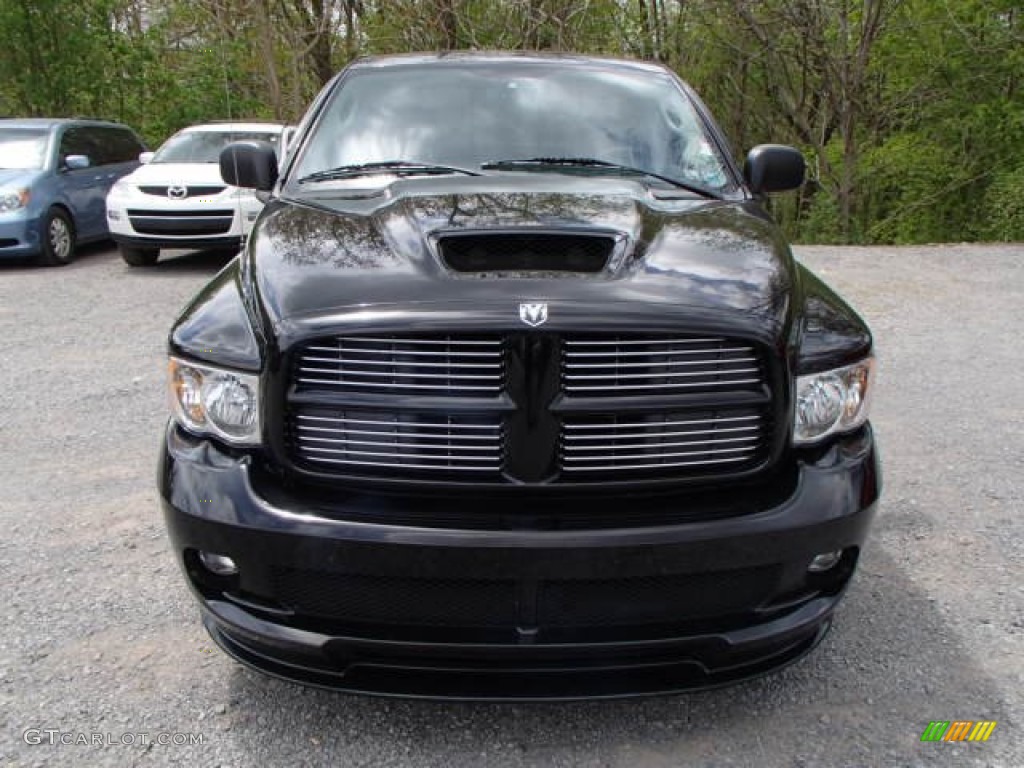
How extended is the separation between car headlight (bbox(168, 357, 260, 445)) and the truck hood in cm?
19

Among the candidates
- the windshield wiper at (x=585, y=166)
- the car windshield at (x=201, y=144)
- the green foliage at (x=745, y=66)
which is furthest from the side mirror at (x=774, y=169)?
the green foliage at (x=745, y=66)

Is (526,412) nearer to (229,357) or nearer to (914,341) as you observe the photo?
(229,357)

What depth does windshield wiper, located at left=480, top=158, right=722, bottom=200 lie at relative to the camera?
10.4ft

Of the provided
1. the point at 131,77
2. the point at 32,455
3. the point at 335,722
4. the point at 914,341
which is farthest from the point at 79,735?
the point at 131,77

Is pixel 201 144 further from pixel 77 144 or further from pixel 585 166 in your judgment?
pixel 585 166

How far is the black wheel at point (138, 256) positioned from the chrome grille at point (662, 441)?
9221 millimetres

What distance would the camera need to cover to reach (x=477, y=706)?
2449 mm

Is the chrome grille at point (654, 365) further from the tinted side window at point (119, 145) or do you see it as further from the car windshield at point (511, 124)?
the tinted side window at point (119, 145)

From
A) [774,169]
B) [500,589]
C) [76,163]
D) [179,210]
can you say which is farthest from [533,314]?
[76,163]

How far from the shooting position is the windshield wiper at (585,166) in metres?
3.16

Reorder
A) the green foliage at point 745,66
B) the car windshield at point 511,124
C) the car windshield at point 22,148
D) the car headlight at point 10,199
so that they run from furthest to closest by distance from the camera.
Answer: the green foliage at point 745,66 → the car windshield at point 22,148 → the car headlight at point 10,199 → the car windshield at point 511,124

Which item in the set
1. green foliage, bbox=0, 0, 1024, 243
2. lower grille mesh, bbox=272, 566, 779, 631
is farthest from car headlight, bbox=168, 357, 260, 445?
green foliage, bbox=0, 0, 1024, 243

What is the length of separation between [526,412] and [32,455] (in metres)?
3.43

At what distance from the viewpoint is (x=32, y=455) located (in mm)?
4387
